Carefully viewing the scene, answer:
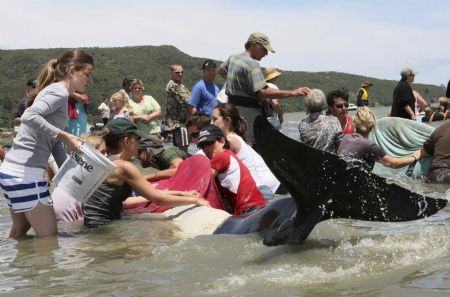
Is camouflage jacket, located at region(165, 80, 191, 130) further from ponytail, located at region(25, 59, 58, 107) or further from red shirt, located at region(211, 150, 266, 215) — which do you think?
ponytail, located at region(25, 59, 58, 107)

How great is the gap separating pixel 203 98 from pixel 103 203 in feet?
13.3

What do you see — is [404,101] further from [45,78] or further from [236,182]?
[45,78]

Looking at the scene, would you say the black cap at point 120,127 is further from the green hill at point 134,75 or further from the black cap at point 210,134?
the green hill at point 134,75

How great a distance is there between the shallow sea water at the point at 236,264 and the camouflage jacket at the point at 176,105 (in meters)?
5.22

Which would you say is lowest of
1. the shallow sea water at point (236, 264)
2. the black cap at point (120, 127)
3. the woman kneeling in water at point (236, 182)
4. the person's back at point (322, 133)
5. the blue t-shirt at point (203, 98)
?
the shallow sea water at point (236, 264)

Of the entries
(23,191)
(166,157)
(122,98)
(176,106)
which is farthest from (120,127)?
(122,98)

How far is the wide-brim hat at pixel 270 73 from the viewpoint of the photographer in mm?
9328

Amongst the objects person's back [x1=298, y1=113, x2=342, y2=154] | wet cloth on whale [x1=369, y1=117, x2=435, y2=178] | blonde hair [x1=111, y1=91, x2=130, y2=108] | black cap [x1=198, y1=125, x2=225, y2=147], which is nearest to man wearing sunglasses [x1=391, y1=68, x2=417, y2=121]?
wet cloth on whale [x1=369, y1=117, x2=435, y2=178]

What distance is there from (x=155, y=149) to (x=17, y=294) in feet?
12.4

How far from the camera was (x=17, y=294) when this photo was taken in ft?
13.3

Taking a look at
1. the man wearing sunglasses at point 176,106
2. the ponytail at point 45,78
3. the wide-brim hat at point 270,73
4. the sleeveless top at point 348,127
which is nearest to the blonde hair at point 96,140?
the ponytail at point 45,78

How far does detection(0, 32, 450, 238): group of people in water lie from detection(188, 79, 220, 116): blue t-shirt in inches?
56.6

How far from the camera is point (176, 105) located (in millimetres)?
11008

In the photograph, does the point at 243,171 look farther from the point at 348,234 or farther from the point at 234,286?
the point at 234,286
